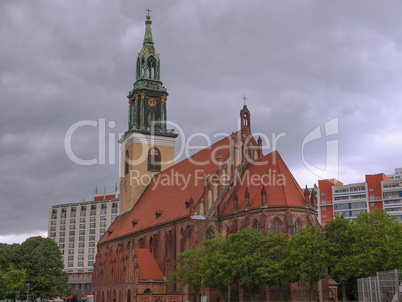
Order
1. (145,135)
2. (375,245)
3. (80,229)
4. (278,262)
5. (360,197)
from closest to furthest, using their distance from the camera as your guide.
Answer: (375,245) < (278,262) < (145,135) < (360,197) < (80,229)

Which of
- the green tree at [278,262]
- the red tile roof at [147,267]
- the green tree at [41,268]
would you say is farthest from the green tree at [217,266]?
the green tree at [41,268]

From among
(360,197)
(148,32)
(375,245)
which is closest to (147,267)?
(375,245)

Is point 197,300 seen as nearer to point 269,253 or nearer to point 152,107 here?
point 269,253

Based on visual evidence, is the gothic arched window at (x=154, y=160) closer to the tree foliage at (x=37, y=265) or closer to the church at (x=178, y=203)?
the church at (x=178, y=203)

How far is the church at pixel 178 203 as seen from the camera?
51.5 meters

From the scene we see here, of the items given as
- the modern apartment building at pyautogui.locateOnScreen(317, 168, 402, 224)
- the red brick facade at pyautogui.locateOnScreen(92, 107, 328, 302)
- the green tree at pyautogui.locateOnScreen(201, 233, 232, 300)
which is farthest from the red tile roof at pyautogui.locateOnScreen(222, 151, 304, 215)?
the modern apartment building at pyautogui.locateOnScreen(317, 168, 402, 224)

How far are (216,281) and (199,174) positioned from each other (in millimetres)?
20855

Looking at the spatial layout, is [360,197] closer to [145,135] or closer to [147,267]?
[145,135]

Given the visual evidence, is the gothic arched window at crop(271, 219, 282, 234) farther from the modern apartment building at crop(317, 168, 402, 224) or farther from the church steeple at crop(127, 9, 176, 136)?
the modern apartment building at crop(317, 168, 402, 224)

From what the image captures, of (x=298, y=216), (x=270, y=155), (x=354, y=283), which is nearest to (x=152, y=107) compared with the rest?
(x=270, y=155)

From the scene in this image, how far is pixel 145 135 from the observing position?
80812 millimetres

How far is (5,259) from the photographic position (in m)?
76.1

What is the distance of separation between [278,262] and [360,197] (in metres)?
81.0

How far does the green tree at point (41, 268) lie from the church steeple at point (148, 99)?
2412 centimetres
